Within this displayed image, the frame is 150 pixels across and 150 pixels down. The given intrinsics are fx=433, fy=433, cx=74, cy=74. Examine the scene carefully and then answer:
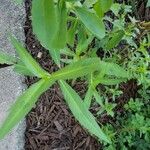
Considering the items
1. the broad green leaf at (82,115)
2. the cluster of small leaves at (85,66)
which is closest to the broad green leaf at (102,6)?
the cluster of small leaves at (85,66)

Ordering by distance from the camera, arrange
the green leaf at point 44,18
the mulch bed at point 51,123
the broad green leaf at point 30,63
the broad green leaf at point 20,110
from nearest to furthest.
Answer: the green leaf at point 44,18 → the broad green leaf at point 20,110 → the broad green leaf at point 30,63 → the mulch bed at point 51,123

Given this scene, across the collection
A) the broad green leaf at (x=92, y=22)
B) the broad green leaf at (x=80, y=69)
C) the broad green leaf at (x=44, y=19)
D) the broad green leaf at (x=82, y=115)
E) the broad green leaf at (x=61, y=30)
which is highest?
the broad green leaf at (x=44, y=19)

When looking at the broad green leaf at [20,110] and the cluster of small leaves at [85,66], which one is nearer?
the cluster of small leaves at [85,66]

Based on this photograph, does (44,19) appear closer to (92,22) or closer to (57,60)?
(92,22)

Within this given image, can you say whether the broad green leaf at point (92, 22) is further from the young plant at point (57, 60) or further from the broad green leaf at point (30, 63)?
the broad green leaf at point (30, 63)

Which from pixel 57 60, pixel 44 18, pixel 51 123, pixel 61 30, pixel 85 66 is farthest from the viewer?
pixel 51 123

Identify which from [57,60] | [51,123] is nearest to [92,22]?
[57,60]
